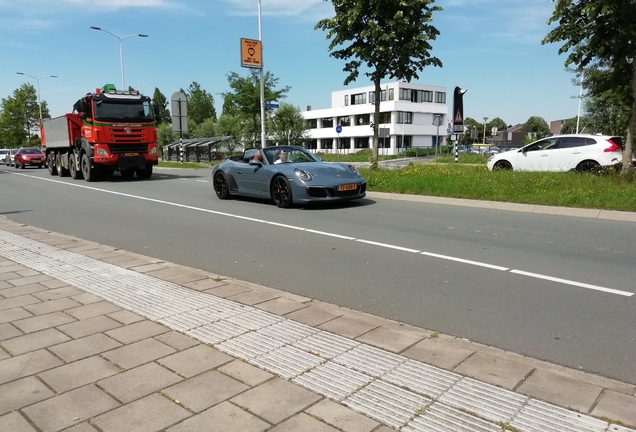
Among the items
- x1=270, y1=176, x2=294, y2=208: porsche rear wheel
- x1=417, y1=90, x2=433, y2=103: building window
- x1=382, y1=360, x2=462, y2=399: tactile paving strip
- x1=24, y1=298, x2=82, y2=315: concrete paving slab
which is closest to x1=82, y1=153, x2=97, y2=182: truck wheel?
x1=270, y1=176, x2=294, y2=208: porsche rear wheel

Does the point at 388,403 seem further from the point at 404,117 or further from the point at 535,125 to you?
the point at 535,125

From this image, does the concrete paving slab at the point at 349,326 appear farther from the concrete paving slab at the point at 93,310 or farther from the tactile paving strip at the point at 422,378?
the concrete paving slab at the point at 93,310

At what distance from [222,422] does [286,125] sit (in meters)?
61.7

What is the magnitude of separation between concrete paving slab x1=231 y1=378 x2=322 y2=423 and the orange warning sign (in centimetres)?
2223

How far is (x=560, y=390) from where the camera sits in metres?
2.84

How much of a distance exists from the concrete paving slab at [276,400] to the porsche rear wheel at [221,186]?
1026cm

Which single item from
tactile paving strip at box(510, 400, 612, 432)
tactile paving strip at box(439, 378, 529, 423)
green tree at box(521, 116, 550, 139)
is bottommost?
tactile paving strip at box(510, 400, 612, 432)

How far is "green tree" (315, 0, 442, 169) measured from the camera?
53.1 ft

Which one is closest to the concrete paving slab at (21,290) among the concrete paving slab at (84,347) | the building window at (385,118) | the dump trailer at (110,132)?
the concrete paving slab at (84,347)

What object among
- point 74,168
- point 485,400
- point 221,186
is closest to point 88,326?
point 485,400

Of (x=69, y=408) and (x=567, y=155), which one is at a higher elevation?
(x=567, y=155)

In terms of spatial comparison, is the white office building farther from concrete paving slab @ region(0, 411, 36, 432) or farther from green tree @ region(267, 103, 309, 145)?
concrete paving slab @ region(0, 411, 36, 432)

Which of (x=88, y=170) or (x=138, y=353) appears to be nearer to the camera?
(x=138, y=353)

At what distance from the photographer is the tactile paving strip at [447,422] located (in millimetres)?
2453
